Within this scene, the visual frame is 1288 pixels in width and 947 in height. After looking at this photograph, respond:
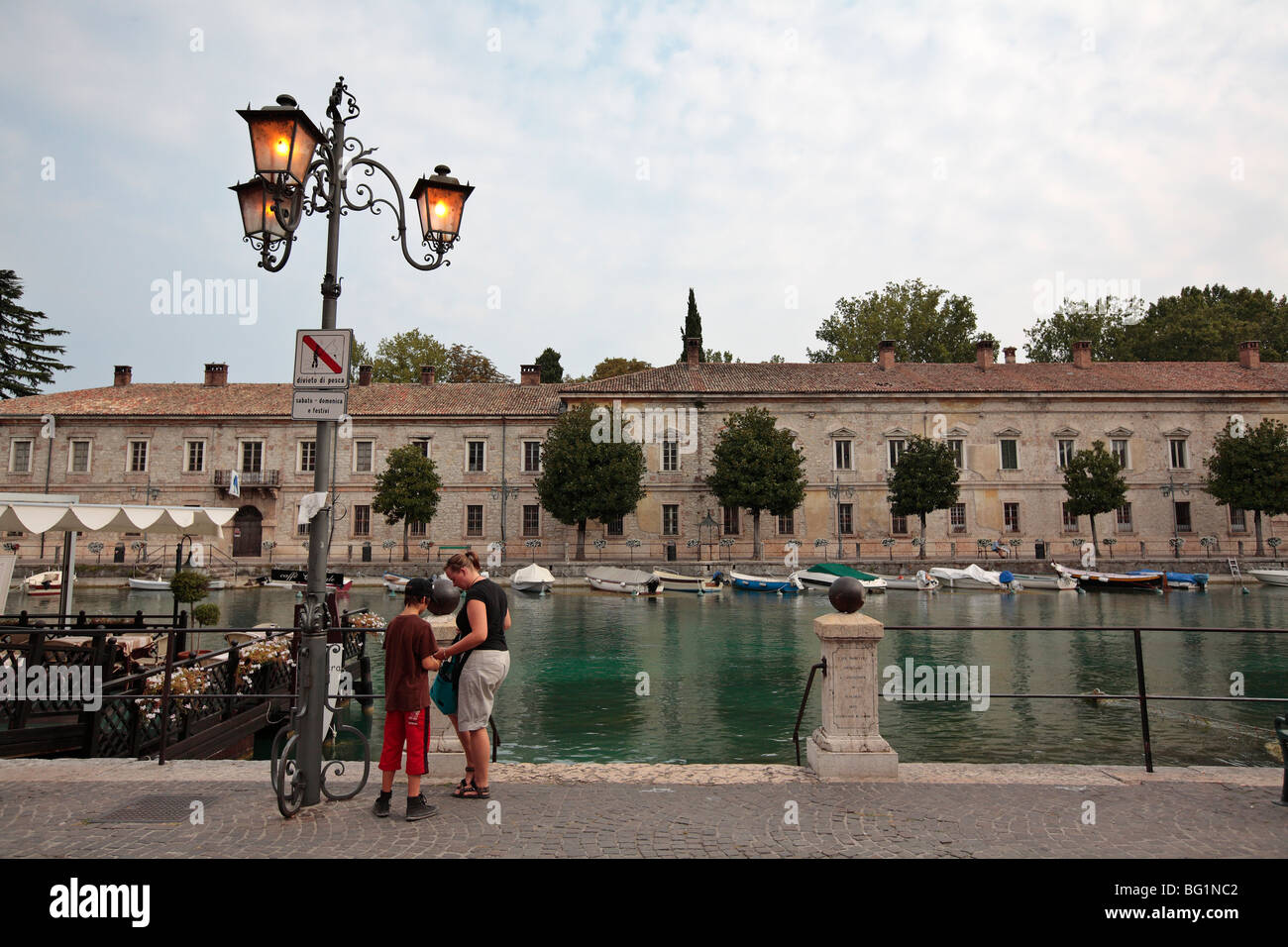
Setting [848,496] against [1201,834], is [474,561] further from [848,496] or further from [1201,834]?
[848,496]

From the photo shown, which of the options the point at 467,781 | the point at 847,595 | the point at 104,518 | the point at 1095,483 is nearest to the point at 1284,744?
the point at 847,595

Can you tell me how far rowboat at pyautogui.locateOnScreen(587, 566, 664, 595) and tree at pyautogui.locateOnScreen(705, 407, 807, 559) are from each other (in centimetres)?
791

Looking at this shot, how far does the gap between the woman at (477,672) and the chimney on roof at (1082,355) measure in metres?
48.7

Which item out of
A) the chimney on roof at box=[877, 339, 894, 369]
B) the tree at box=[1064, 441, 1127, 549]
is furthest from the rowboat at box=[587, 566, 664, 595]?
the tree at box=[1064, 441, 1127, 549]

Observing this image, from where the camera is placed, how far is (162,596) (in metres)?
28.9

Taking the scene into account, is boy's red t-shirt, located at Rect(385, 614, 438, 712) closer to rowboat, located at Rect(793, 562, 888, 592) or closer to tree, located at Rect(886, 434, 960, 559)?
rowboat, located at Rect(793, 562, 888, 592)

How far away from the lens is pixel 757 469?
37500mm

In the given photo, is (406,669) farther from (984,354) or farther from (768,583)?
(984,354)

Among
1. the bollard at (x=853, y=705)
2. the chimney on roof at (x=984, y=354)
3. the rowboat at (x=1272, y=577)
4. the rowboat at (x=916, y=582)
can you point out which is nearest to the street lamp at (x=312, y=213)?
the bollard at (x=853, y=705)

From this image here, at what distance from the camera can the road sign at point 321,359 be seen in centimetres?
532

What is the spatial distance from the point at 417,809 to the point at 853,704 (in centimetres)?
315

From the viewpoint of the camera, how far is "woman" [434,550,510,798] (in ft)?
17.0

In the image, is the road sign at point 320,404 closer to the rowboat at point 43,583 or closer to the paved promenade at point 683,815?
the paved promenade at point 683,815
